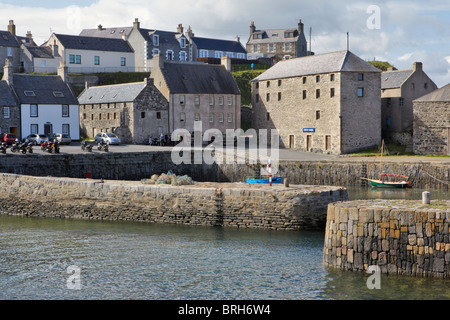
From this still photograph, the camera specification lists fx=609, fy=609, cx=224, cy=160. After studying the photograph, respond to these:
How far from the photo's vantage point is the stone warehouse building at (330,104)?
4878 cm

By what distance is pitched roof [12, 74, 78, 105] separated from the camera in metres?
52.3

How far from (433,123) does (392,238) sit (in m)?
32.8

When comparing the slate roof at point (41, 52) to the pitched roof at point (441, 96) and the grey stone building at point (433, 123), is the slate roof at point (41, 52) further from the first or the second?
the pitched roof at point (441, 96)

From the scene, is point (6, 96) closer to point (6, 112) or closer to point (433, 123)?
point (6, 112)

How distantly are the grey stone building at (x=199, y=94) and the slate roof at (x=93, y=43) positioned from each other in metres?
16.1

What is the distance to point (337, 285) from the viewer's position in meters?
16.1

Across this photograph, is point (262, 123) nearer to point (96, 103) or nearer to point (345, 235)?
point (96, 103)

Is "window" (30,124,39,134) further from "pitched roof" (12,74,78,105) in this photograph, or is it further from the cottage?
"pitched roof" (12,74,78,105)

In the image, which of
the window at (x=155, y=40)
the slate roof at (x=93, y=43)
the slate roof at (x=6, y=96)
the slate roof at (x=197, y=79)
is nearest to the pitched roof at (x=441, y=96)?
the slate roof at (x=197, y=79)

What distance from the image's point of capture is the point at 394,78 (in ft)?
179

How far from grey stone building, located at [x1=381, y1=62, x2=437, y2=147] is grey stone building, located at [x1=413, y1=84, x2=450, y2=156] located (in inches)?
195

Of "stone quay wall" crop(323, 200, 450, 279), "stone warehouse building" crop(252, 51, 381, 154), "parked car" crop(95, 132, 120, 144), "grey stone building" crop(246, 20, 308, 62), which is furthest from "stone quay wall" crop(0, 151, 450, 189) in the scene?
"grey stone building" crop(246, 20, 308, 62)

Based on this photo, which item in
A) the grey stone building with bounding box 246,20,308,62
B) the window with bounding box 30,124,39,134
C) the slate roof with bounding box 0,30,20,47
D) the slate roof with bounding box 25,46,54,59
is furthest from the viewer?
the grey stone building with bounding box 246,20,308,62
